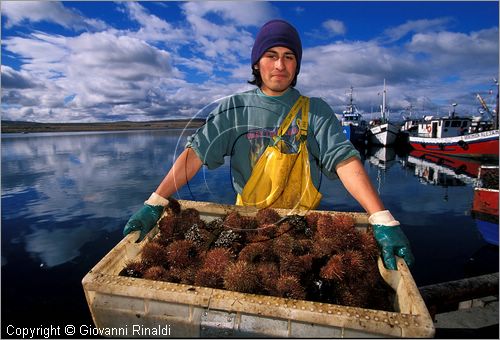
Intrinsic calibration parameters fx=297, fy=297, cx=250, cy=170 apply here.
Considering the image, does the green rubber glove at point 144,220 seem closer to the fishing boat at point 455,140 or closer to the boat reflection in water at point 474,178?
the boat reflection in water at point 474,178

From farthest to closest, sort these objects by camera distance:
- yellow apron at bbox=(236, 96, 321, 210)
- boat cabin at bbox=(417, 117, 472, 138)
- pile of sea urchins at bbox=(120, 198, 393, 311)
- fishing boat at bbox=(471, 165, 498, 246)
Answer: boat cabin at bbox=(417, 117, 472, 138) < fishing boat at bbox=(471, 165, 498, 246) < yellow apron at bbox=(236, 96, 321, 210) < pile of sea urchins at bbox=(120, 198, 393, 311)

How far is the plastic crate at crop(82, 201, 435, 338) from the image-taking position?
1573mm

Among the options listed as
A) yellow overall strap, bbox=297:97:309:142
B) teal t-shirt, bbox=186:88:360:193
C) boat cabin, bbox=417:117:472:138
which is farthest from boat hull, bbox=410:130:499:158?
yellow overall strap, bbox=297:97:309:142

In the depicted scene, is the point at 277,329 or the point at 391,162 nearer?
the point at 277,329

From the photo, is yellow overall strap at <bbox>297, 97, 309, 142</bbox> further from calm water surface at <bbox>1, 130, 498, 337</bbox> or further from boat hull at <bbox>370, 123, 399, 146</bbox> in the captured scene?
boat hull at <bbox>370, 123, 399, 146</bbox>

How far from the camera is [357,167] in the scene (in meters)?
2.60

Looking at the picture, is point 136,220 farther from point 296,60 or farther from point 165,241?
point 296,60

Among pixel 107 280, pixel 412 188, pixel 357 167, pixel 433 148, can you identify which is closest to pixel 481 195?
pixel 412 188

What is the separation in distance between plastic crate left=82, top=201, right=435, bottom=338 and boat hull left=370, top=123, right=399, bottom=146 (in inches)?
1793

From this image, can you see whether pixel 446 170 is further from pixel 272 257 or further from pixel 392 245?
pixel 272 257

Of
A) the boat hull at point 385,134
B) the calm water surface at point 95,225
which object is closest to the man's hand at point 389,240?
the calm water surface at point 95,225

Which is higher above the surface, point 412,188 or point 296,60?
point 296,60

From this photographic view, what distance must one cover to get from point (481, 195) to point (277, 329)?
490 inches

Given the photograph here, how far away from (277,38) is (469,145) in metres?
35.5
